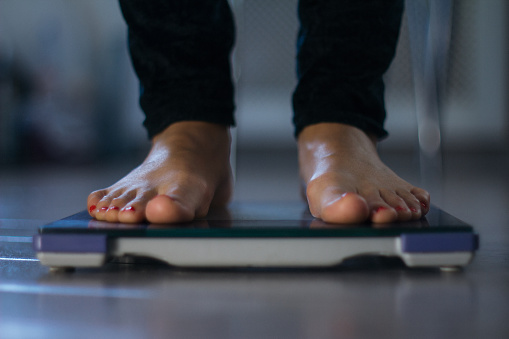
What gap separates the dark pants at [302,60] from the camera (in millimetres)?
752

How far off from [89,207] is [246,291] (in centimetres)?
25

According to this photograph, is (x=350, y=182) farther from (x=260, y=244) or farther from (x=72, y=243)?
(x=72, y=243)

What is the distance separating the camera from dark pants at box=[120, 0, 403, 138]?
2.47 ft

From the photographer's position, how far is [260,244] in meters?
0.49

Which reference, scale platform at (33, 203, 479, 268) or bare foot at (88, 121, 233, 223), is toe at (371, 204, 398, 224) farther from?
bare foot at (88, 121, 233, 223)

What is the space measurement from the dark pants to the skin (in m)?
0.03

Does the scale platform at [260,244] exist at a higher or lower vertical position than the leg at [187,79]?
lower

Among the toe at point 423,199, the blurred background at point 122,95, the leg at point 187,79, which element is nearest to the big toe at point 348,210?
the toe at point 423,199

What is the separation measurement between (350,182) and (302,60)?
0.28 metres

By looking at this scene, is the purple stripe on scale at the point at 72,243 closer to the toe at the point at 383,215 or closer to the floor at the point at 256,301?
the floor at the point at 256,301

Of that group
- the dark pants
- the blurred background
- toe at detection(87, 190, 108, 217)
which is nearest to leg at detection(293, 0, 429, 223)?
the dark pants

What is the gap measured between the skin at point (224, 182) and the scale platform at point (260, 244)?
0.03 meters

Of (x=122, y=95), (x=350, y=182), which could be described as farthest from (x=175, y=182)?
(x=122, y=95)

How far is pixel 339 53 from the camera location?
761mm
